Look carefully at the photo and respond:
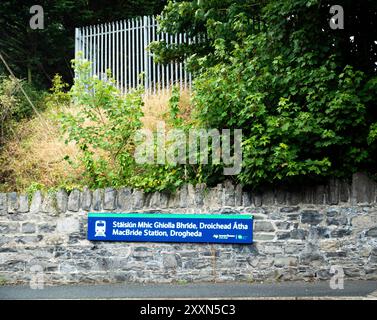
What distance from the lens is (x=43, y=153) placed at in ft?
39.6

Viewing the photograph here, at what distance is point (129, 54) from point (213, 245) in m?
8.46

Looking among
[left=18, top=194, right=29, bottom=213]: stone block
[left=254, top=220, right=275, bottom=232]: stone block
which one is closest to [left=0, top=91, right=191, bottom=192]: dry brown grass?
[left=18, top=194, right=29, bottom=213]: stone block

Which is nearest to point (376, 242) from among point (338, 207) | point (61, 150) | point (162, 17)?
point (338, 207)

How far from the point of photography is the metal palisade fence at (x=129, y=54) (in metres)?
15.5

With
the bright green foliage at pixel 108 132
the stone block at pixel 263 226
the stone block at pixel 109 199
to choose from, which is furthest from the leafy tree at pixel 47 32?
the stone block at pixel 263 226

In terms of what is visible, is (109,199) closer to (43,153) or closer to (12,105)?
(43,153)

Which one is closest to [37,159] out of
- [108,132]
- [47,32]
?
[108,132]

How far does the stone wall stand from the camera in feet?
28.8

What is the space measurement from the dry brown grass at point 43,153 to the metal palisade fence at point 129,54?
1.58 metres

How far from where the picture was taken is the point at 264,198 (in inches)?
351

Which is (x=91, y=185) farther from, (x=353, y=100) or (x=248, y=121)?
(x=353, y=100)

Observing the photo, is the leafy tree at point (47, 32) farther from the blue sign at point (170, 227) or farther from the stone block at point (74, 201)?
the blue sign at point (170, 227)

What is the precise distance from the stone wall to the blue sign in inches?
4.6

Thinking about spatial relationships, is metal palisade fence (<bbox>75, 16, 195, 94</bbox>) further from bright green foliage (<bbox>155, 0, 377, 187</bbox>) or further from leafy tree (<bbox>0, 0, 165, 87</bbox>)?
bright green foliage (<bbox>155, 0, 377, 187</bbox>)
